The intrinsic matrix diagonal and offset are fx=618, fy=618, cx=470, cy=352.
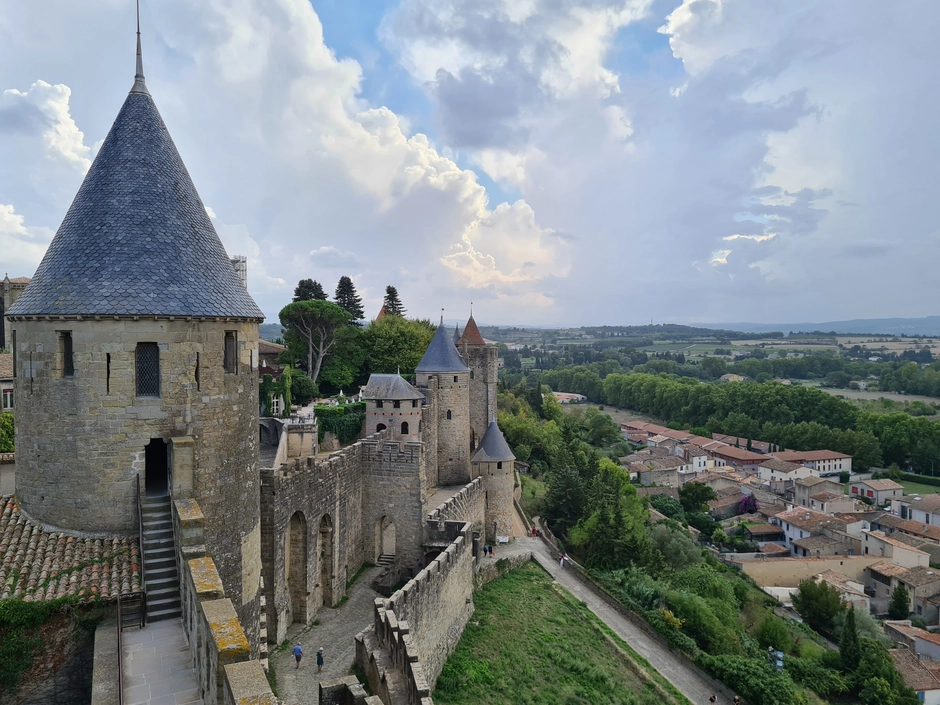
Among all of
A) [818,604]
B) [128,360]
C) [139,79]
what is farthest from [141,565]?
[818,604]

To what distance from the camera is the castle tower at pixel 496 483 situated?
3172 cm

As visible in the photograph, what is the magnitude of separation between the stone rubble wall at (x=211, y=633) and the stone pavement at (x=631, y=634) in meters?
21.8

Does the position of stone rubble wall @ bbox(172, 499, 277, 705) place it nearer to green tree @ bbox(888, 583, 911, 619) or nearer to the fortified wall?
the fortified wall

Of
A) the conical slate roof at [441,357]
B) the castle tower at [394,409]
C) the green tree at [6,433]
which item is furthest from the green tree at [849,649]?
the green tree at [6,433]

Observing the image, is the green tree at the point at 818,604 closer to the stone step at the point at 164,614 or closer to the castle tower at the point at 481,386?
the castle tower at the point at 481,386

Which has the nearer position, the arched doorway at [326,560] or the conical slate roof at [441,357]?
the arched doorway at [326,560]

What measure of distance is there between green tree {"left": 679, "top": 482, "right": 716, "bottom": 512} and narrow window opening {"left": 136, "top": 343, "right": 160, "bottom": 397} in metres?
71.0

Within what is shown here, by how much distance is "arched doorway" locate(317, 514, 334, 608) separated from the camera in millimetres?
20469

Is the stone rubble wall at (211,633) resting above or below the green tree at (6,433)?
above

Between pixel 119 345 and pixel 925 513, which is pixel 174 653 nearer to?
pixel 119 345

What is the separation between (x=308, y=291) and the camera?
5756cm

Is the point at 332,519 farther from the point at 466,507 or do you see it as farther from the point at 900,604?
the point at 900,604

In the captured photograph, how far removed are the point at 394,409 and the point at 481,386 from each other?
11033mm

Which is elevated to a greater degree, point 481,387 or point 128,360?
point 128,360
